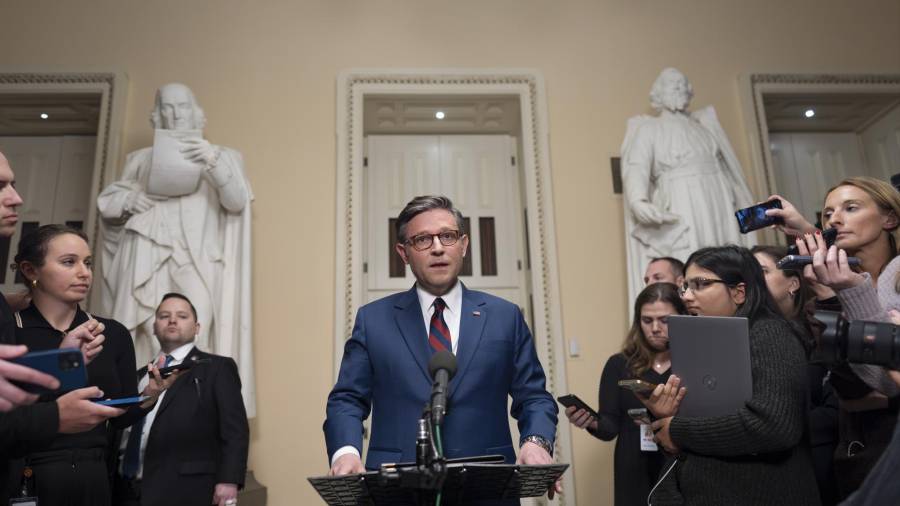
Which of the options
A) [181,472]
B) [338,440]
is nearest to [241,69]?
[181,472]

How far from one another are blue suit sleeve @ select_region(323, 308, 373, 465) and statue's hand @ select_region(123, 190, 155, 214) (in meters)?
2.86

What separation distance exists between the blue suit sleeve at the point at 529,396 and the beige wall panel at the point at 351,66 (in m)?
3.06

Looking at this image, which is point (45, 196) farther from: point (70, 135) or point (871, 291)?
point (871, 291)

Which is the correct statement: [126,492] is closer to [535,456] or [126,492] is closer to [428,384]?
[428,384]

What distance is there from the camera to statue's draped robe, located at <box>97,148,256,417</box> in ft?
14.4

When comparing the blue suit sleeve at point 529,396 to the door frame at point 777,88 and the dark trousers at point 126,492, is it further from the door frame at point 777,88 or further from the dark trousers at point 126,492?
the door frame at point 777,88

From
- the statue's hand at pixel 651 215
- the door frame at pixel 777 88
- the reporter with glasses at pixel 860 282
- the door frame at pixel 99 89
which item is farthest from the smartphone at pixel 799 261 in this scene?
the door frame at pixel 99 89

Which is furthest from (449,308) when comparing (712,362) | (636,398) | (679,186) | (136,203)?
(679,186)

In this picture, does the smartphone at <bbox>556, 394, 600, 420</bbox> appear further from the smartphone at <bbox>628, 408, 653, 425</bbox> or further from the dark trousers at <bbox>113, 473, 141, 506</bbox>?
the dark trousers at <bbox>113, 473, 141, 506</bbox>

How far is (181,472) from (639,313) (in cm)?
212

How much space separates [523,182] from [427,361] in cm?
417

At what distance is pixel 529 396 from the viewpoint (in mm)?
2178

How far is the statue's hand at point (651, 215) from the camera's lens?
4785 mm

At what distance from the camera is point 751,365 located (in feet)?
7.11
